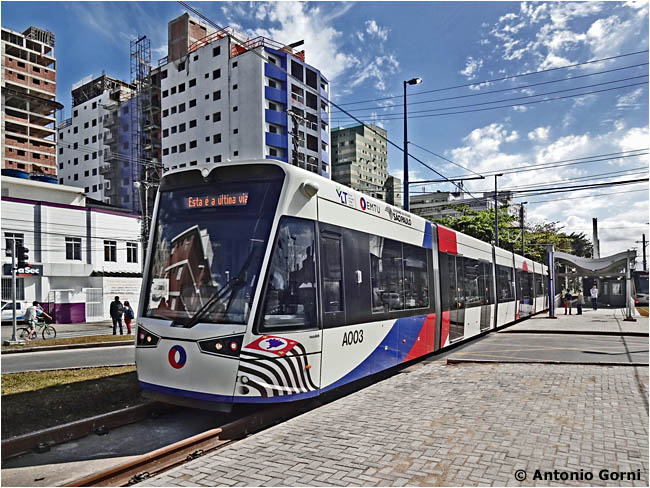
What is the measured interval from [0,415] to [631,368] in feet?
37.2

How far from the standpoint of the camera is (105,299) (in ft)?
119

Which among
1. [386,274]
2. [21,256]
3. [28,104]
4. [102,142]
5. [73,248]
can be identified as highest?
[28,104]

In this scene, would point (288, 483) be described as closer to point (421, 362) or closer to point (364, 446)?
point (364, 446)

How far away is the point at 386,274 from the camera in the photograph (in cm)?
959

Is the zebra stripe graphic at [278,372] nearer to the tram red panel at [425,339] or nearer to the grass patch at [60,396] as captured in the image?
the grass patch at [60,396]

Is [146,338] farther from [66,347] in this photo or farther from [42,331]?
[42,331]

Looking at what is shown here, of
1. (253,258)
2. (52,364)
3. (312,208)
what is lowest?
(52,364)

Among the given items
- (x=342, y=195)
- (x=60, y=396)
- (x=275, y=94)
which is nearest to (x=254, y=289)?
(x=342, y=195)

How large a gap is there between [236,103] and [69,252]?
84.6 ft

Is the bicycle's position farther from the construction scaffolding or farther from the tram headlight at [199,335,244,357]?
the construction scaffolding

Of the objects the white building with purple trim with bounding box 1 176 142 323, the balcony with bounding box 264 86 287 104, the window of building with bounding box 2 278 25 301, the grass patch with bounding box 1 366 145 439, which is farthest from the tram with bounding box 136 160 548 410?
the balcony with bounding box 264 86 287 104

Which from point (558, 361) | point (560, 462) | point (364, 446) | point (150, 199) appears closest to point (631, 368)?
point (558, 361)

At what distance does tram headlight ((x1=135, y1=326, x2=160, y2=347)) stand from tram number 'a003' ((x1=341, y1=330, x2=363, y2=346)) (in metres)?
2.73

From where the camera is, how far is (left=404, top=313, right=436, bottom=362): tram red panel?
36.0 ft
